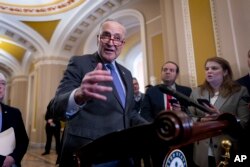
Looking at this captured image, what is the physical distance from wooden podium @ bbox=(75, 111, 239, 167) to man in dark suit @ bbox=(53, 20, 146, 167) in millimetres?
174

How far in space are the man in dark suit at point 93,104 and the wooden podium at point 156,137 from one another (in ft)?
0.57

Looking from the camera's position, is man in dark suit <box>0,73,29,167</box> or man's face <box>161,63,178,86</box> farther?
man's face <box>161,63,178,86</box>

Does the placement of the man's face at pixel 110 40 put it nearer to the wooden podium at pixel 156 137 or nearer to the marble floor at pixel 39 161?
the wooden podium at pixel 156 137

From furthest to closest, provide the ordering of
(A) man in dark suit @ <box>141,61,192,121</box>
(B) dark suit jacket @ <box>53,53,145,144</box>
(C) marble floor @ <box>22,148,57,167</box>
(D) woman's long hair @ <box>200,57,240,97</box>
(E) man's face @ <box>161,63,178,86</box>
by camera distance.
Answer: (C) marble floor @ <box>22,148,57,167</box> → (E) man's face @ <box>161,63,178,86</box> → (A) man in dark suit @ <box>141,61,192,121</box> → (D) woman's long hair @ <box>200,57,240,97</box> → (B) dark suit jacket @ <box>53,53,145,144</box>

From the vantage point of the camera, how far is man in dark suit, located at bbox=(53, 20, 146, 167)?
869 mm

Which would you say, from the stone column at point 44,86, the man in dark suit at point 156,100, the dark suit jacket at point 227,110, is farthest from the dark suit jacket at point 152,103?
the stone column at point 44,86

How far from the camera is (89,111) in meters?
0.98

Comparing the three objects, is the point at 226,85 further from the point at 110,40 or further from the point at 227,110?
the point at 110,40

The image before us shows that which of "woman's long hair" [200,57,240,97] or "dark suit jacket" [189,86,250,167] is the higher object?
"woman's long hair" [200,57,240,97]


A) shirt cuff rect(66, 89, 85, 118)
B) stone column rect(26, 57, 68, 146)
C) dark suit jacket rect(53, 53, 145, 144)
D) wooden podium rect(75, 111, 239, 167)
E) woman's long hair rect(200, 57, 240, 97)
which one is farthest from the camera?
stone column rect(26, 57, 68, 146)

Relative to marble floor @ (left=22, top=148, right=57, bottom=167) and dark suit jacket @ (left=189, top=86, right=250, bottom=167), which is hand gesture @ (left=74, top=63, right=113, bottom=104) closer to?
dark suit jacket @ (left=189, top=86, right=250, bottom=167)

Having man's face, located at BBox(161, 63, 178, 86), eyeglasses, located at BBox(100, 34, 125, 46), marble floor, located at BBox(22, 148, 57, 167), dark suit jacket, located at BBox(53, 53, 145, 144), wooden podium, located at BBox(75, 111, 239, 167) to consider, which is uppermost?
man's face, located at BBox(161, 63, 178, 86)

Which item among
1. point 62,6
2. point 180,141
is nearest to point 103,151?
point 180,141

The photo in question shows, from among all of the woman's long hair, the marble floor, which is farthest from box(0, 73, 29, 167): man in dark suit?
the marble floor
